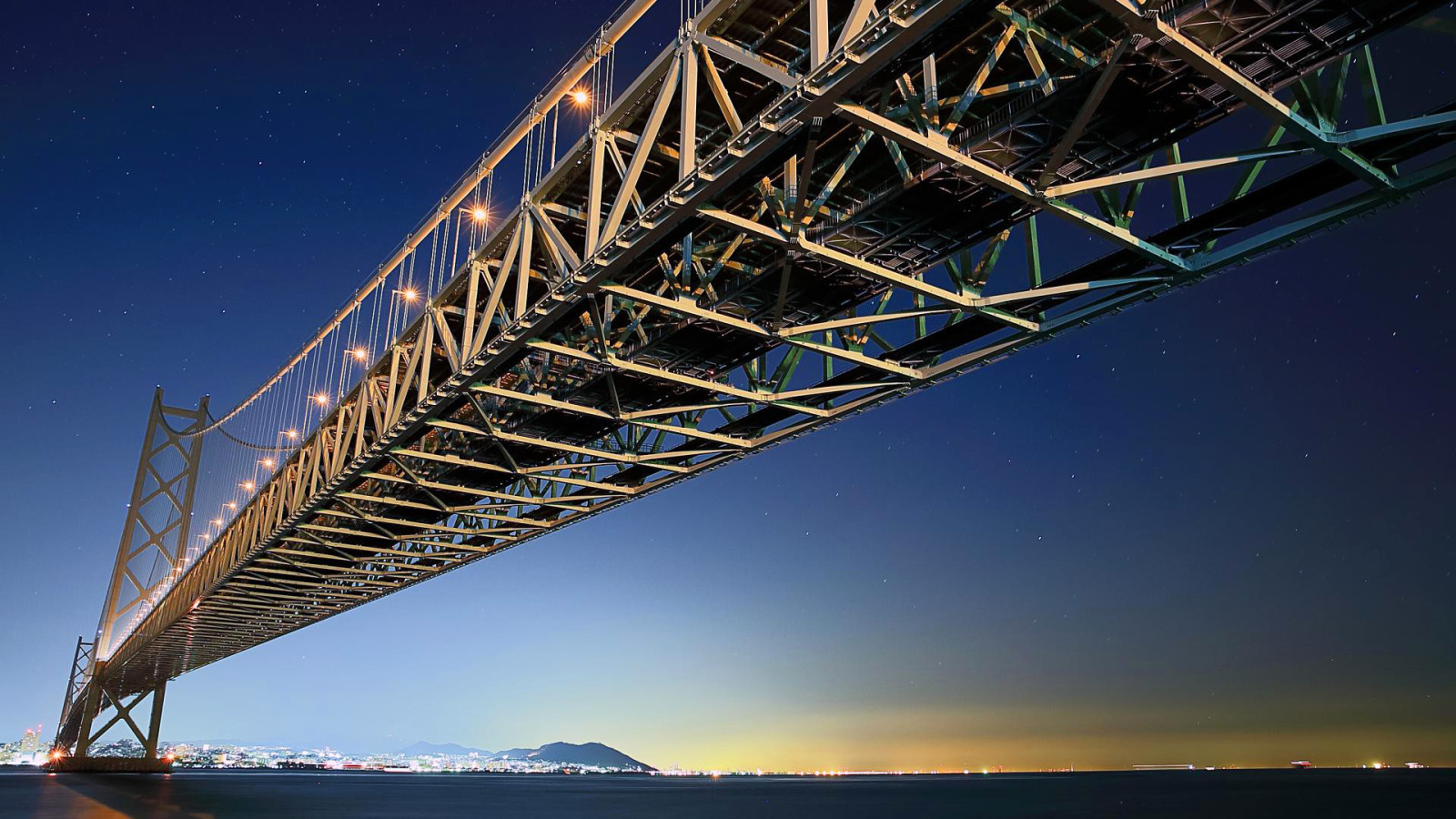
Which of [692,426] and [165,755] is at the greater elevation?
[692,426]

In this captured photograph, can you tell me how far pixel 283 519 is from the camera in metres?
31.9

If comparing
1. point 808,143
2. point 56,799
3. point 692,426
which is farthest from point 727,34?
point 56,799

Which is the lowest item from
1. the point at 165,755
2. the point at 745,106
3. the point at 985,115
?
the point at 165,755

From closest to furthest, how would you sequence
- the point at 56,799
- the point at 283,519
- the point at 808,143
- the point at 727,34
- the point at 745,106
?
the point at 808,143, the point at 727,34, the point at 745,106, the point at 283,519, the point at 56,799

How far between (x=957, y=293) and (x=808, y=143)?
5.13 m

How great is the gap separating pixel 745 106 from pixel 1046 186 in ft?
14.7

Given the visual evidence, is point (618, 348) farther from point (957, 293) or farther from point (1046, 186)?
point (1046, 186)

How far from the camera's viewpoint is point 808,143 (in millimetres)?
10586

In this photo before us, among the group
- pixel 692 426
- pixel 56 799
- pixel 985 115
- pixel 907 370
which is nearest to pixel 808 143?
pixel 985 115

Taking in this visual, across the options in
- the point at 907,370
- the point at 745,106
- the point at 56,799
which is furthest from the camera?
the point at 56,799

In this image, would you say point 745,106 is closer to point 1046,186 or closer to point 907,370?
point 1046,186

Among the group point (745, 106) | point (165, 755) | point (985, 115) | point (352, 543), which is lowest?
point (165, 755)

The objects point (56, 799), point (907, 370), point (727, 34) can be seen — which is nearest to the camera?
point (727, 34)

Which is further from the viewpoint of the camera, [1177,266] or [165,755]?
[165,755]
